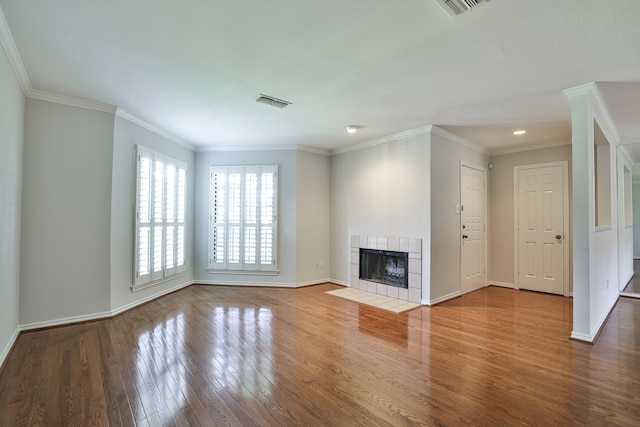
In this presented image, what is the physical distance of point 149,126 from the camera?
4.20 meters

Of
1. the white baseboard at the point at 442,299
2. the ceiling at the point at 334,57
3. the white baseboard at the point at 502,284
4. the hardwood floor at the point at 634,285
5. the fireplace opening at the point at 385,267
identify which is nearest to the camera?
the ceiling at the point at 334,57

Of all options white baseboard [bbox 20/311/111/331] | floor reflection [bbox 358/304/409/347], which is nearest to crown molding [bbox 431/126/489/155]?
floor reflection [bbox 358/304/409/347]

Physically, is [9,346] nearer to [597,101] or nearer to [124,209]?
[124,209]

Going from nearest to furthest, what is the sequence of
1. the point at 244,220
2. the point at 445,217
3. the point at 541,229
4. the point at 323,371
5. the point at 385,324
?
the point at 323,371 < the point at 385,324 < the point at 445,217 < the point at 541,229 < the point at 244,220

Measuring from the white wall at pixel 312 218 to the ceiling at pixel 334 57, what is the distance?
5.52 feet

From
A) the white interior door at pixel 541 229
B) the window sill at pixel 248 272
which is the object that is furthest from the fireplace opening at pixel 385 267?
the white interior door at pixel 541 229

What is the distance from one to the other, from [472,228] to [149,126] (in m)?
5.31

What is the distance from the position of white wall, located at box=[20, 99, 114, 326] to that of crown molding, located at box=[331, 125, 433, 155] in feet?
11.6

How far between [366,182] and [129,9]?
3.90 metres

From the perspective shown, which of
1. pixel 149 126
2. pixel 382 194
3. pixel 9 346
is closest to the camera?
pixel 9 346

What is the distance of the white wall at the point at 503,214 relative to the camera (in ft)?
17.5

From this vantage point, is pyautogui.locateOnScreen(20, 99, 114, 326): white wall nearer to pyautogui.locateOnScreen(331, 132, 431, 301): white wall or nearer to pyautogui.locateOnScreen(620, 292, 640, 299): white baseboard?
pyautogui.locateOnScreen(331, 132, 431, 301): white wall

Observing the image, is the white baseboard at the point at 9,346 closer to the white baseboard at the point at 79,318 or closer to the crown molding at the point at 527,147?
the white baseboard at the point at 79,318

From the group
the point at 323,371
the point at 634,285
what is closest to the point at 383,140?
the point at 323,371
